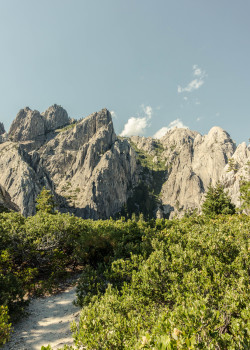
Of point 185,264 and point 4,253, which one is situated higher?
point 185,264

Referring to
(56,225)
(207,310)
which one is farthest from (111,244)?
(207,310)

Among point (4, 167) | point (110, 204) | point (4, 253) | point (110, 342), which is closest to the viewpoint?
point (110, 342)

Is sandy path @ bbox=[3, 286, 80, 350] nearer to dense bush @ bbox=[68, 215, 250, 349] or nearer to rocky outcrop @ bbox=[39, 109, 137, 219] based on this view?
dense bush @ bbox=[68, 215, 250, 349]

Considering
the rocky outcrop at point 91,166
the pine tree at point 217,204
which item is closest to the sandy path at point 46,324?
the pine tree at point 217,204

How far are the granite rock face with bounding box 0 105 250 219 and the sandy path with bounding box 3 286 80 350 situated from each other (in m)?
103

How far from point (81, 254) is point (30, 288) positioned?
12.2ft

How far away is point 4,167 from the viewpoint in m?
115

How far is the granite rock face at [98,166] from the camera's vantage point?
124 m

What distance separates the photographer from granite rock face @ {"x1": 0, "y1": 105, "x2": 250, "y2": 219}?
→ 123875 millimetres

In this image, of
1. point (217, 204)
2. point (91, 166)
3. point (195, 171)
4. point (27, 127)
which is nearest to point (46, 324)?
point (217, 204)

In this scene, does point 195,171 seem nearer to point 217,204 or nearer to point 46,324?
point 217,204

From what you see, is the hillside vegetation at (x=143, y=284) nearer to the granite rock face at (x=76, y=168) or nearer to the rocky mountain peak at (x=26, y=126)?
the granite rock face at (x=76, y=168)

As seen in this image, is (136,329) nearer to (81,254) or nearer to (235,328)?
(235,328)

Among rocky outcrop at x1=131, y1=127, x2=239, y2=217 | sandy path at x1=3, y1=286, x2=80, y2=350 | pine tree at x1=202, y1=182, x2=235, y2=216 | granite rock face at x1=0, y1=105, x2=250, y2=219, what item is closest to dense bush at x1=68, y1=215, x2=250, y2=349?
sandy path at x1=3, y1=286, x2=80, y2=350
